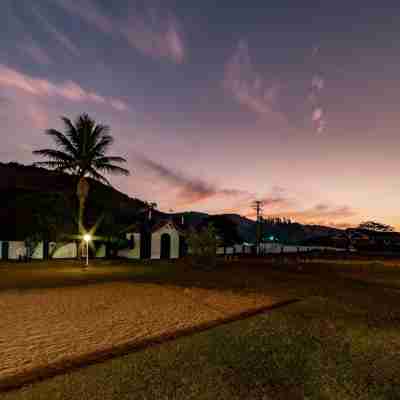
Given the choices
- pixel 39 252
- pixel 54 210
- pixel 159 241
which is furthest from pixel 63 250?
pixel 159 241

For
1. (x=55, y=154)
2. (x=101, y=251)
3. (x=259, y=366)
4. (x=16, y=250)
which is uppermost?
(x=55, y=154)

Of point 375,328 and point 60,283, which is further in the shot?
point 60,283

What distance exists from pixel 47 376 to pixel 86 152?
2135 cm

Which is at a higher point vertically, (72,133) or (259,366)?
(72,133)

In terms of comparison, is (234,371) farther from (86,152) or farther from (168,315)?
(86,152)

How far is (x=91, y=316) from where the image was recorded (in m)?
7.38

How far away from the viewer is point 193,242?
2123 centimetres

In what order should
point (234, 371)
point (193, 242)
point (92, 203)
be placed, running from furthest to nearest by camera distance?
point (92, 203), point (193, 242), point (234, 371)

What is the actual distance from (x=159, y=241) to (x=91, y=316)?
22.4 metres

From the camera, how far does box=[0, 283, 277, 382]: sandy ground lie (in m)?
5.09

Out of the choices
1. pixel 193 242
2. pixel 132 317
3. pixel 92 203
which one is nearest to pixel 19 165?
pixel 92 203

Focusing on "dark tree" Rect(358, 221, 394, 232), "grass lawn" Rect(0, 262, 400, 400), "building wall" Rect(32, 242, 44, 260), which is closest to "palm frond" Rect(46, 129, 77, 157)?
"building wall" Rect(32, 242, 44, 260)

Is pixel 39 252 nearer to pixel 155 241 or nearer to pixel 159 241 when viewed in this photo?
pixel 155 241

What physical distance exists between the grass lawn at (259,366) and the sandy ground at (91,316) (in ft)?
2.89
